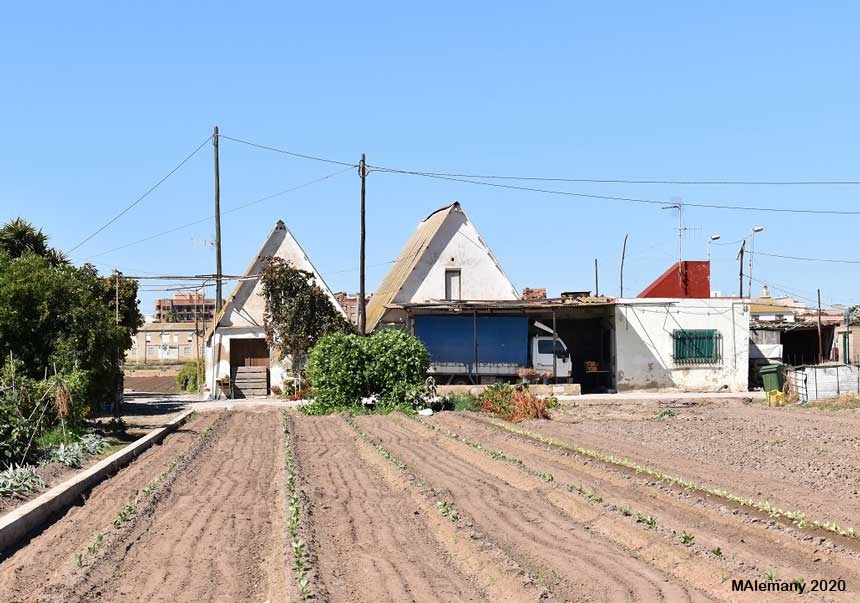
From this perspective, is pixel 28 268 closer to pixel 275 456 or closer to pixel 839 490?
pixel 275 456

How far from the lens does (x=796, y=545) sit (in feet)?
27.8

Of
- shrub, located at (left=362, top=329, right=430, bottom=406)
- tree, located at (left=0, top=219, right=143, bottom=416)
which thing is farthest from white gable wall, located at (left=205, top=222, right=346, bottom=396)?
tree, located at (left=0, top=219, right=143, bottom=416)

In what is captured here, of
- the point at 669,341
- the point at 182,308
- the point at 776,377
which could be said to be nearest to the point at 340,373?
the point at 669,341

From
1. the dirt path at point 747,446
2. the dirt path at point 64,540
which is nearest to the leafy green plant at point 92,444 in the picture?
the dirt path at point 64,540

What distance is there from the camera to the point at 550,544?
8.76m

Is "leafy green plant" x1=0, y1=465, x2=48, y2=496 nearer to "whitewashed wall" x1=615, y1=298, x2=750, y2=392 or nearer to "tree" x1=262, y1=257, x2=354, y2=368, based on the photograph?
"tree" x1=262, y1=257, x2=354, y2=368

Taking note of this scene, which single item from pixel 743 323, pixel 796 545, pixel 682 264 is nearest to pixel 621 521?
pixel 796 545

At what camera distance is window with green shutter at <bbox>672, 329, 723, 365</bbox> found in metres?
34.7

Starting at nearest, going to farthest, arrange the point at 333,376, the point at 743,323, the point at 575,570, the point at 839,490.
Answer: the point at 575,570
the point at 839,490
the point at 333,376
the point at 743,323

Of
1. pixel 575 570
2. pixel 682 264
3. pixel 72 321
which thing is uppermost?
pixel 682 264

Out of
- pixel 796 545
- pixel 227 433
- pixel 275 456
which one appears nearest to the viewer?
pixel 796 545

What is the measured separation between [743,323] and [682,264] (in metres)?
4.49

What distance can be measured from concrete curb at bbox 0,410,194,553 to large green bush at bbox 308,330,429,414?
413 inches

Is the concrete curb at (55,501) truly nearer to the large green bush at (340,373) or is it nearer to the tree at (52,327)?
the tree at (52,327)
